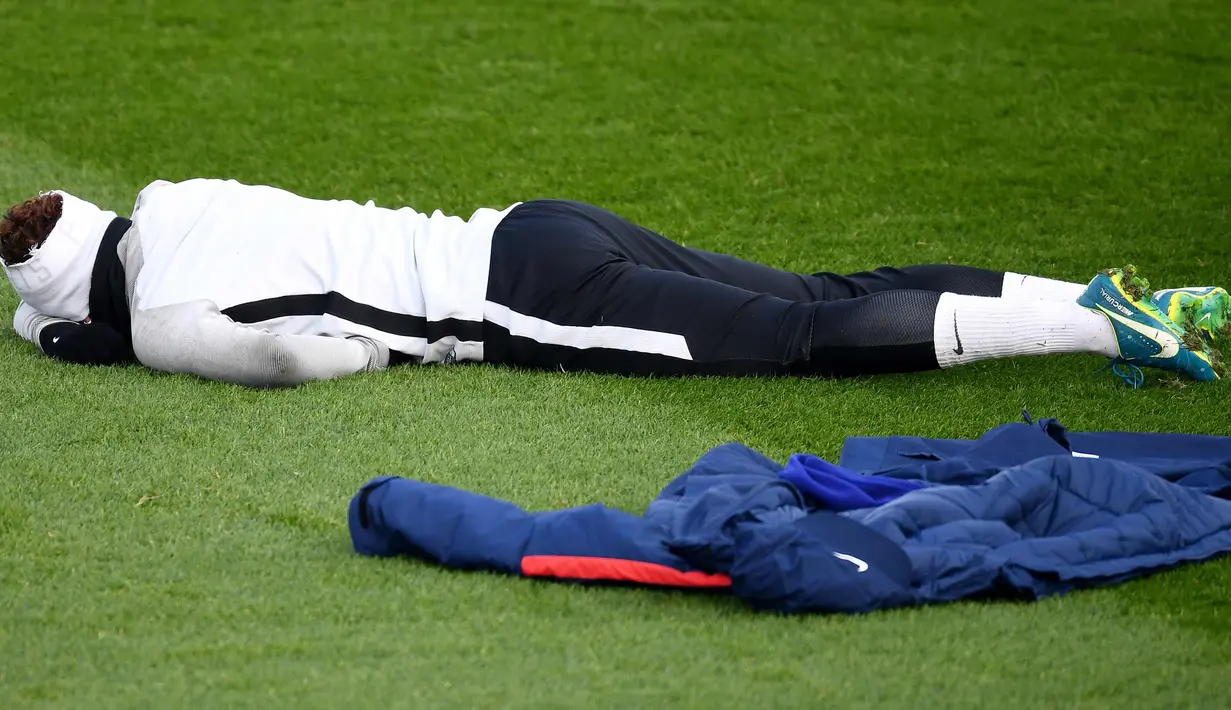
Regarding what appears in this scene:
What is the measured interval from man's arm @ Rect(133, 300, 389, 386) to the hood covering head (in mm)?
248

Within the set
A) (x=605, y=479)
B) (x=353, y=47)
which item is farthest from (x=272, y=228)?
(x=353, y=47)

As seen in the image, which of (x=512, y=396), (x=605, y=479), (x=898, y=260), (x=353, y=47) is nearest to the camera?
(x=605, y=479)

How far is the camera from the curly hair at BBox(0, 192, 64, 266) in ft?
13.4

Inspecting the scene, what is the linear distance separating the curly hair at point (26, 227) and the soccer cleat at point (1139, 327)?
285cm

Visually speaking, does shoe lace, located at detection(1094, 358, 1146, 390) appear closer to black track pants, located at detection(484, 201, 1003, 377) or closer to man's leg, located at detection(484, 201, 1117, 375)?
man's leg, located at detection(484, 201, 1117, 375)

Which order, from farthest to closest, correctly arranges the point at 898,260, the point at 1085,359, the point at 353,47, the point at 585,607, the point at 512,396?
the point at 353,47
the point at 898,260
the point at 1085,359
the point at 512,396
the point at 585,607

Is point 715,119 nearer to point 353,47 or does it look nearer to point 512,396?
point 353,47

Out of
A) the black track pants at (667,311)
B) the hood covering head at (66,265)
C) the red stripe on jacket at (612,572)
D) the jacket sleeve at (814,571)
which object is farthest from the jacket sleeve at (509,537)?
the hood covering head at (66,265)

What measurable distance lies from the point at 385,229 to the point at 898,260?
216cm

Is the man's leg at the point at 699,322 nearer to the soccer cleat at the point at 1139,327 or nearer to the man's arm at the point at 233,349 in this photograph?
the soccer cleat at the point at 1139,327

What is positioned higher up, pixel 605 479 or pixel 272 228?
pixel 272 228

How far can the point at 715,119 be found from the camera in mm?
7020

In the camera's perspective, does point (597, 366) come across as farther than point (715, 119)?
No

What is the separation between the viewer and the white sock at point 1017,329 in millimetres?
3676
